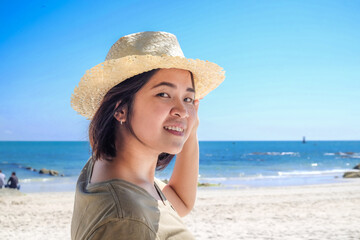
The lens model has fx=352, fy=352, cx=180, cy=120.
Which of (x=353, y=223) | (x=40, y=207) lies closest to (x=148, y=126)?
(x=353, y=223)

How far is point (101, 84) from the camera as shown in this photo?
1.50 meters

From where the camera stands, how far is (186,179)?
185 centimetres

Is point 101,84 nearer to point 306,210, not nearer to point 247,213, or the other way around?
point 247,213

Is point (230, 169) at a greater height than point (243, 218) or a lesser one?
lesser

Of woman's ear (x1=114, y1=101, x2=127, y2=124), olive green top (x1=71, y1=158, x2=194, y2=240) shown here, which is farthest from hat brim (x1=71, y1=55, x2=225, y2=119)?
olive green top (x1=71, y1=158, x2=194, y2=240)

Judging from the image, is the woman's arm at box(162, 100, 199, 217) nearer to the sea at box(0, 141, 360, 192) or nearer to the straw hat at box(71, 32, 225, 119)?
the sea at box(0, 141, 360, 192)

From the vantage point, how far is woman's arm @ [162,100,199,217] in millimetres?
1843

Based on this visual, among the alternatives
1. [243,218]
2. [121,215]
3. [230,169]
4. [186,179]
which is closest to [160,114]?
[121,215]

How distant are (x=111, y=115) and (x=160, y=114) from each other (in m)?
0.21

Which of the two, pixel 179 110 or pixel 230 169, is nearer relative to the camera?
pixel 179 110

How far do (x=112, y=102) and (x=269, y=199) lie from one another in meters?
11.8

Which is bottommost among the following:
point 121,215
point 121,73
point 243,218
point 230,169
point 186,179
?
point 230,169

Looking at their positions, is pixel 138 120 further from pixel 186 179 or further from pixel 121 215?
pixel 186 179

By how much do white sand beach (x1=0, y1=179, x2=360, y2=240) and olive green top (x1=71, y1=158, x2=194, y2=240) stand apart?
6504 millimetres
